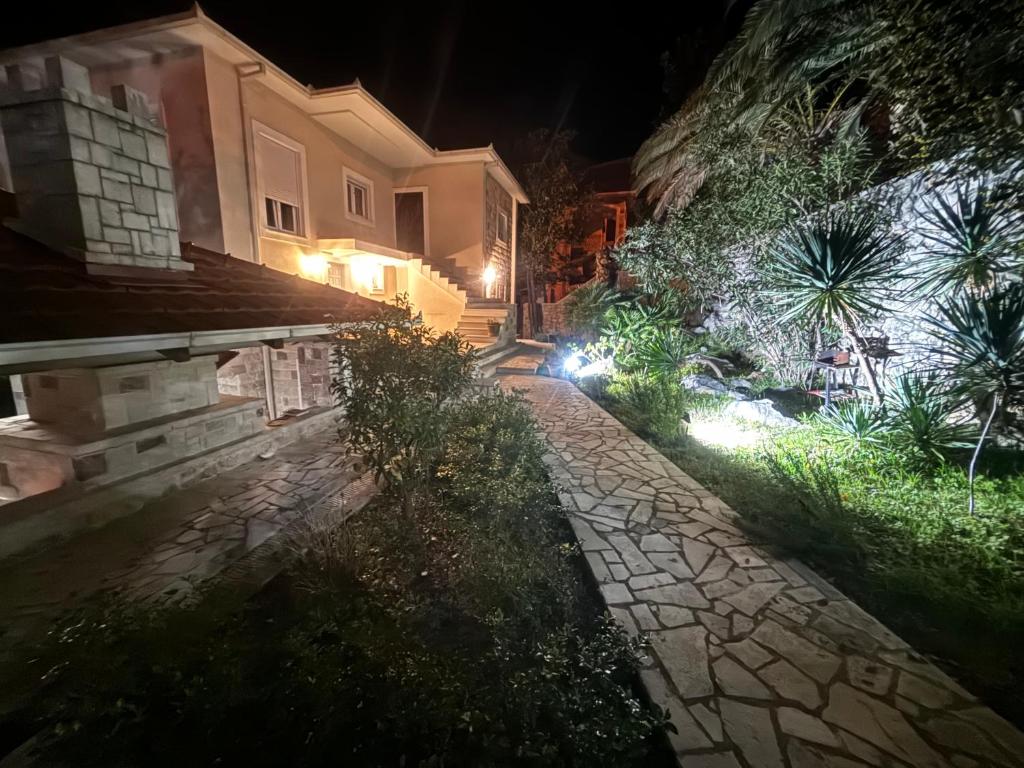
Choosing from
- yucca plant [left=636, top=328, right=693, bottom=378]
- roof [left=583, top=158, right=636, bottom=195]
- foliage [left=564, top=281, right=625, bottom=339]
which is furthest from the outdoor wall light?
roof [left=583, top=158, right=636, bottom=195]

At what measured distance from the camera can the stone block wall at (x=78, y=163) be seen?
403 cm

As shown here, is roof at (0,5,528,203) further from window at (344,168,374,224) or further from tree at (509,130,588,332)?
tree at (509,130,588,332)

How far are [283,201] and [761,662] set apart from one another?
11791mm

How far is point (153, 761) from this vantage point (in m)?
2.23

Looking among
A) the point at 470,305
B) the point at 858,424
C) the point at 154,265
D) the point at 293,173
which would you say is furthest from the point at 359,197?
the point at 858,424

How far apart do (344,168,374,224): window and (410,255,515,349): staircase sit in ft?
6.56

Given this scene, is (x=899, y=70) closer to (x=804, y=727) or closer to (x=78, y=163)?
(x=804, y=727)

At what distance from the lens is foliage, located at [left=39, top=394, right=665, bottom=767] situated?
7.63 feet

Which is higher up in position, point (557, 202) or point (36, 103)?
point (557, 202)

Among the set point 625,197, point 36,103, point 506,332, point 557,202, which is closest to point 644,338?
point 506,332

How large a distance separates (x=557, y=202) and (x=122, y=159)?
66.9ft

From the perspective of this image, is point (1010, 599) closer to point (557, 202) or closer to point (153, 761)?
point (153, 761)

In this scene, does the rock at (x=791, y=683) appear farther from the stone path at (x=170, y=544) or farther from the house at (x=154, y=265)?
the house at (x=154, y=265)

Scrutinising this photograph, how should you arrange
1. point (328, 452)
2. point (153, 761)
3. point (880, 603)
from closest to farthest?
point (153, 761) → point (880, 603) → point (328, 452)
